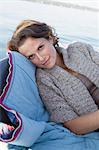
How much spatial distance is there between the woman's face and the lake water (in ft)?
3.46

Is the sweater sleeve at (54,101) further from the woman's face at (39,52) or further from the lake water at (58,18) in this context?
the lake water at (58,18)

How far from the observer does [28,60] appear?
1403 millimetres

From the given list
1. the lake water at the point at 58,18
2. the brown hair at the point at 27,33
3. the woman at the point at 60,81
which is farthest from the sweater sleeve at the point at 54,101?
the lake water at the point at 58,18

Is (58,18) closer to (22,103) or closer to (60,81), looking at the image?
(60,81)

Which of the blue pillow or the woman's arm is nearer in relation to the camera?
the blue pillow

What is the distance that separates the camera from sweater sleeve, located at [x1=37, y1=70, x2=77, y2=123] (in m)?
1.34

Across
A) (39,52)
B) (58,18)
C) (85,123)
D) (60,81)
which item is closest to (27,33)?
(39,52)

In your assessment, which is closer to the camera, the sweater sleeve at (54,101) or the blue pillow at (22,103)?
the blue pillow at (22,103)

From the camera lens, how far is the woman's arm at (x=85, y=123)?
1.31 m

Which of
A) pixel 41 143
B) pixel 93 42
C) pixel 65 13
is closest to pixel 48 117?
pixel 41 143

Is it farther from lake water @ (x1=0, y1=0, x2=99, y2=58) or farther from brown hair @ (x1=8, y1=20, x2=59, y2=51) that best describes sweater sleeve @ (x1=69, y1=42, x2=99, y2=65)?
lake water @ (x1=0, y1=0, x2=99, y2=58)

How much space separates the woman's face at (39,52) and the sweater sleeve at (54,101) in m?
0.05

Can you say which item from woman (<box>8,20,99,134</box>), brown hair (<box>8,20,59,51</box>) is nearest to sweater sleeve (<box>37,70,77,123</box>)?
woman (<box>8,20,99,134</box>)

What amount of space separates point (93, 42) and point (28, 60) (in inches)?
46.3
